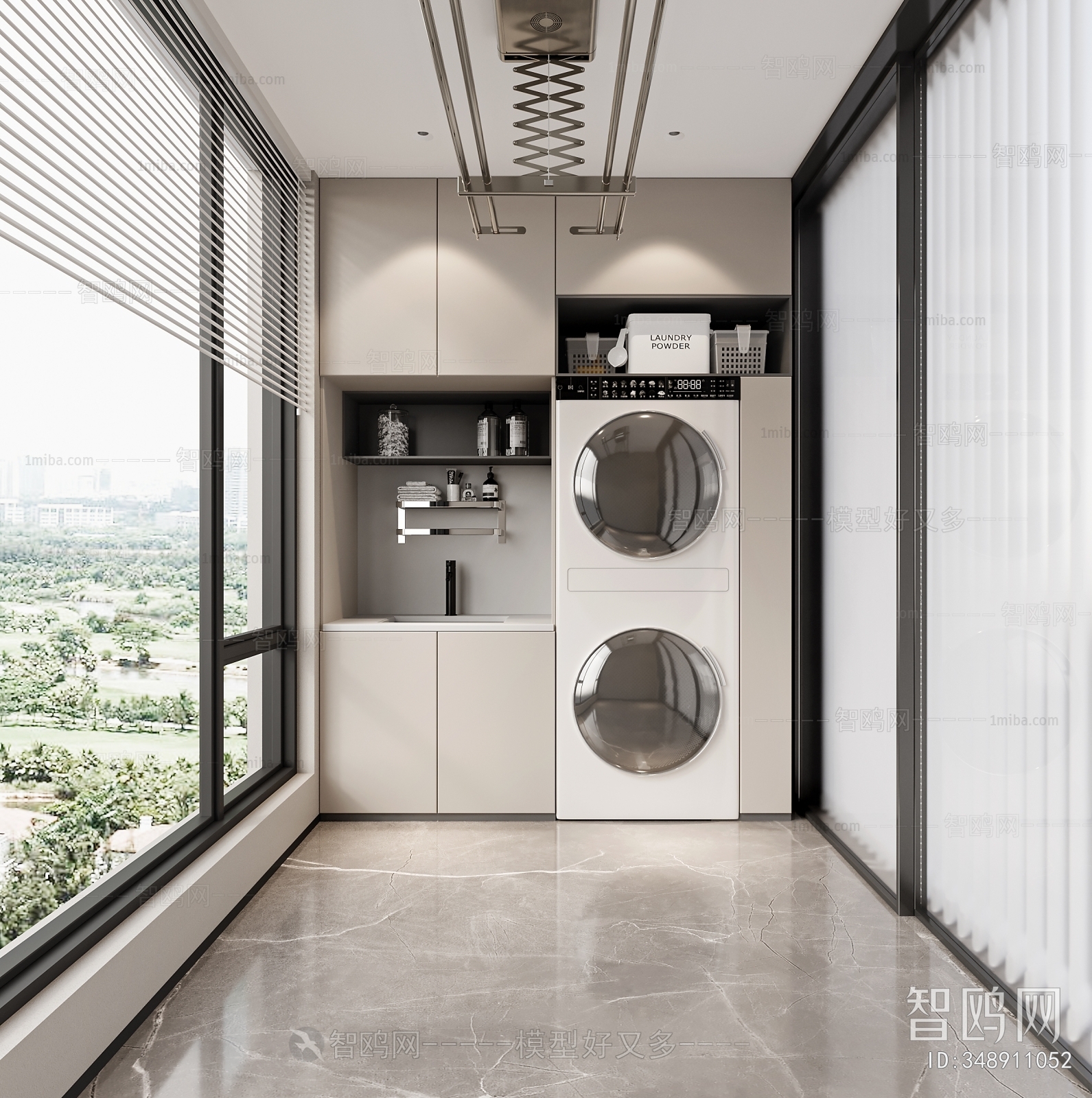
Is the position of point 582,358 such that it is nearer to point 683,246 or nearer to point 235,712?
point 683,246

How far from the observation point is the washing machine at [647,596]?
3281 millimetres

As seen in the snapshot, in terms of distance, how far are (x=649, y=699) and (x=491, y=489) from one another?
1147 millimetres

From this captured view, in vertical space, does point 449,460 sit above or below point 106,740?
above

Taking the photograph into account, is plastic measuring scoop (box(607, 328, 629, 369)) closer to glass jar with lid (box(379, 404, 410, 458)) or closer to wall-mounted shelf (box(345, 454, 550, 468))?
wall-mounted shelf (box(345, 454, 550, 468))


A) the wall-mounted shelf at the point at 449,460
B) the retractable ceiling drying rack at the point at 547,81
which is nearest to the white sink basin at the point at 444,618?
the wall-mounted shelf at the point at 449,460

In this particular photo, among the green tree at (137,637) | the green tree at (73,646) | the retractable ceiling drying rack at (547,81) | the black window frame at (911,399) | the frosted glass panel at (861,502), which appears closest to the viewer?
the green tree at (73,646)

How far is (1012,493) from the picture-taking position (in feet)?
6.29

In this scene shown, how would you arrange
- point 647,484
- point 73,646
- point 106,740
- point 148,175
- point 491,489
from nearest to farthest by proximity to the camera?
point 73,646 < point 106,740 < point 148,175 < point 647,484 < point 491,489

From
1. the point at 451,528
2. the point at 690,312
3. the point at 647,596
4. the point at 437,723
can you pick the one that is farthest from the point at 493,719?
the point at 690,312

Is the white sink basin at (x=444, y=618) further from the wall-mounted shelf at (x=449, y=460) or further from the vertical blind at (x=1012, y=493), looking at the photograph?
the vertical blind at (x=1012, y=493)

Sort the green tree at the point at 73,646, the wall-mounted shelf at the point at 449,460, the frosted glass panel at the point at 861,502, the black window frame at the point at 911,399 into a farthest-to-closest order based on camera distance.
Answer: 1. the wall-mounted shelf at the point at 449,460
2. the frosted glass panel at the point at 861,502
3. the black window frame at the point at 911,399
4. the green tree at the point at 73,646

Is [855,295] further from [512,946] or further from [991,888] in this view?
[512,946]

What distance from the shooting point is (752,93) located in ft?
9.06

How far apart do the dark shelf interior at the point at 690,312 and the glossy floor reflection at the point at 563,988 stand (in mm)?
1905
